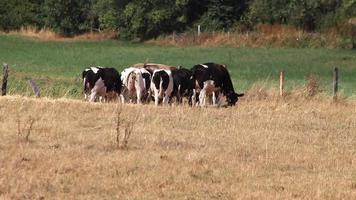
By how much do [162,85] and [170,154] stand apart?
11.0m

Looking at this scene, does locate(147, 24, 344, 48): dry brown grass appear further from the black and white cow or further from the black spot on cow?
Result: the black and white cow

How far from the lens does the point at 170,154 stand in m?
11.5

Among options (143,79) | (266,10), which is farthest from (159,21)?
(143,79)

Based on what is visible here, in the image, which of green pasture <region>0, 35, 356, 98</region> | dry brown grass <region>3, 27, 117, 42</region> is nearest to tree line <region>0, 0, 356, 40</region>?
dry brown grass <region>3, 27, 117, 42</region>

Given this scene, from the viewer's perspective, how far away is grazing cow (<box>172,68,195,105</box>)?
Answer: 2289 cm

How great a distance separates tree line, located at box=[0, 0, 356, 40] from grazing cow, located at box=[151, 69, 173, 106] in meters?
39.1

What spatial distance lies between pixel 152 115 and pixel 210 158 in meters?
5.54

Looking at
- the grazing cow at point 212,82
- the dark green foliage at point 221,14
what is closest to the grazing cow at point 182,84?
the grazing cow at point 212,82

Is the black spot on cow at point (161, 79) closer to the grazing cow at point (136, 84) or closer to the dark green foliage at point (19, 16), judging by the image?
the grazing cow at point (136, 84)

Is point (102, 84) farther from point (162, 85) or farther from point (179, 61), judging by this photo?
point (179, 61)

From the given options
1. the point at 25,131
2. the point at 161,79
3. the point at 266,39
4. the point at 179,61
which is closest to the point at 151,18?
the point at 266,39

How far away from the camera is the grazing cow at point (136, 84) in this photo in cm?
2264

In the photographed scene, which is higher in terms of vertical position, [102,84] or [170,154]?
[170,154]

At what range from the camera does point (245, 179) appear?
396 inches
